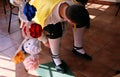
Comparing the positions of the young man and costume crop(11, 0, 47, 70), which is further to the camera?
costume crop(11, 0, 47, 70)

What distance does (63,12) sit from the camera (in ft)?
3.89

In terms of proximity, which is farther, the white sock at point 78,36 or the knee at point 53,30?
the white sock at point 78,36

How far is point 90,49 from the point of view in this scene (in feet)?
7.32

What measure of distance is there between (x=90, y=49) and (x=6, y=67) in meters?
0.90

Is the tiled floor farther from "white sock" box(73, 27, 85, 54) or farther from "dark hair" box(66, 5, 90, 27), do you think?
"dark hair" box(66, 5, 90, 27)

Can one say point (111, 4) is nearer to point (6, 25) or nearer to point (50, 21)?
point (6, 25)

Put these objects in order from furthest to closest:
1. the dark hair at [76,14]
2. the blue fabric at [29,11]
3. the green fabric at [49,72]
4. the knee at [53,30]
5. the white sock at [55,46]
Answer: the green fabric at [49,72], the white sock at [55,46], the knee at [53,30], the blue fabric at [29,11], the dark hair at [76,14]

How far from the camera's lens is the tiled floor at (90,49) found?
75.4 inches

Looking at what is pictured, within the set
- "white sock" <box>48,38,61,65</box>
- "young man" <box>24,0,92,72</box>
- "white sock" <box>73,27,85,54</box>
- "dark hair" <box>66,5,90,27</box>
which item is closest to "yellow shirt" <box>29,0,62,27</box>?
"young man" <box>24,0,92,72</box>

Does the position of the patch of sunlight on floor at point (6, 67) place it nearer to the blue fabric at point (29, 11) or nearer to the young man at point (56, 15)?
the young man at point (56, 15)

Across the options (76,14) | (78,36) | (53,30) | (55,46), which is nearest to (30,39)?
(53,30)

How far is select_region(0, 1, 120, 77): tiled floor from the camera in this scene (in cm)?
192

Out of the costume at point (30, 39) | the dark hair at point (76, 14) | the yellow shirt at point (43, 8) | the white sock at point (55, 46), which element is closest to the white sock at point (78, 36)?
the white sock at point (55, 46)

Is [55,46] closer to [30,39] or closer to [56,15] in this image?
[30,39]
